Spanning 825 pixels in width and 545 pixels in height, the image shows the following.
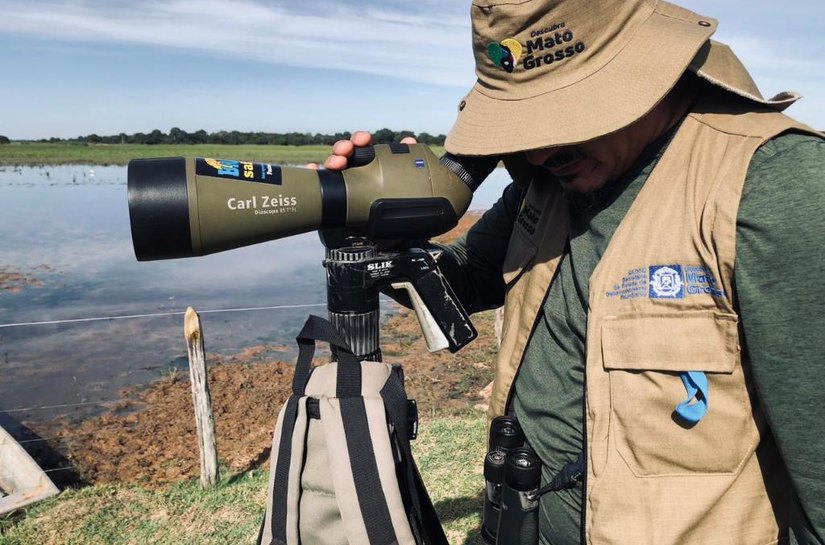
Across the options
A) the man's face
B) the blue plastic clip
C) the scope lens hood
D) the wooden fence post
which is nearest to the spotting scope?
the scope lens hood

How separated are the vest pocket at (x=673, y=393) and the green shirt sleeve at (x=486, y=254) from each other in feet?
2.43

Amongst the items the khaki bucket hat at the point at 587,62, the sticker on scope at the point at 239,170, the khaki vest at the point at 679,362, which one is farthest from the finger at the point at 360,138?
the khaki vest at the point at 679,362

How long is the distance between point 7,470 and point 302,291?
25.8 feet

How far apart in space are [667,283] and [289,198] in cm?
83

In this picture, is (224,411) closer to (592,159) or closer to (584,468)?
(584,468)

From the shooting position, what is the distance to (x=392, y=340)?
837 cm

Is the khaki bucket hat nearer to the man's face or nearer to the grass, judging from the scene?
the man's face

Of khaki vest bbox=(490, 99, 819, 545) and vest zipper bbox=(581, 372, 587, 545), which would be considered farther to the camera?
vest zipper bbox=(581, 372, 587, 545)

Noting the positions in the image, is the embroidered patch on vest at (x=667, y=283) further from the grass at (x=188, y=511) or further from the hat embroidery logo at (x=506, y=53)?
the grass at (x=188, y=511)

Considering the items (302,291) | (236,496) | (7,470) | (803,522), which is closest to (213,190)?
(803,522)

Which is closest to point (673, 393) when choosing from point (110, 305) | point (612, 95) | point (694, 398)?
point (694, 398)

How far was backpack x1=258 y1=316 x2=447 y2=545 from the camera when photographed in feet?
4.00

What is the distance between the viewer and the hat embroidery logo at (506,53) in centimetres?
116

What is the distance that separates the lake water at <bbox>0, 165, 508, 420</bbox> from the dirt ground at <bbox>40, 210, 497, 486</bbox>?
55cm
